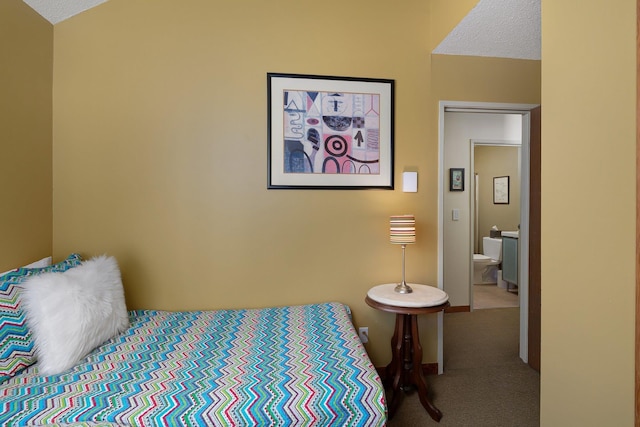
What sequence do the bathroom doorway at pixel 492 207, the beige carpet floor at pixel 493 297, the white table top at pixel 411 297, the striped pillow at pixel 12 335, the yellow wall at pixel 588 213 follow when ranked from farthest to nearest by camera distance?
the bathroom doorway at pixel 492 207, the beige carpet floor at pixel 493 297, the white table top at pixel 411 297, the striped pillow at pixel 12 335, the yellow wall at pixel 588 213

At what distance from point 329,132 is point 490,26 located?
3.93ft

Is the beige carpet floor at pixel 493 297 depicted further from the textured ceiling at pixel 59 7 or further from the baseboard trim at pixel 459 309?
the textured ceiling at pixel 59 7

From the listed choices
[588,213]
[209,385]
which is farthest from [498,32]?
[209,385]

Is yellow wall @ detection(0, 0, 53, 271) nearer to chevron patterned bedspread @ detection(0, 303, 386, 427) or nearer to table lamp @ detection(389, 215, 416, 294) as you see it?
chevron patterned bedspread @ detection(0, 303, 386, 427)

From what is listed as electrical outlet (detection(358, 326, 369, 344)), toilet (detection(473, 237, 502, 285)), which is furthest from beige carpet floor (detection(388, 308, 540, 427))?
toilet (detection(473, 237, 502, 285))

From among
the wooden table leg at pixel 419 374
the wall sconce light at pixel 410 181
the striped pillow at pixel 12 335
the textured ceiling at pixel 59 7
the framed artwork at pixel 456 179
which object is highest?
the textured ceiling at pixel 59 7

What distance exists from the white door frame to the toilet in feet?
7.72

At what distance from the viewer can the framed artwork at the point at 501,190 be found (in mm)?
5795

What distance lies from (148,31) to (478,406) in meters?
3.26

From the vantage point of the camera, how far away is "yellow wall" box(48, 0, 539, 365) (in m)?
2.26

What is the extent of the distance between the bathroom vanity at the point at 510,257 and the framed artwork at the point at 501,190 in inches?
45.9

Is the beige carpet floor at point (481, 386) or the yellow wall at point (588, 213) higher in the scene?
the yellow wall at point (588, 213)

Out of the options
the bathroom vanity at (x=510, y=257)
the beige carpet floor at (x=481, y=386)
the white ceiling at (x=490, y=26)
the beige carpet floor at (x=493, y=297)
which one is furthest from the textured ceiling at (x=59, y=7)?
the bathroom vanity at (x=510, y=257)

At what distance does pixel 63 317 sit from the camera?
1.50 metres
